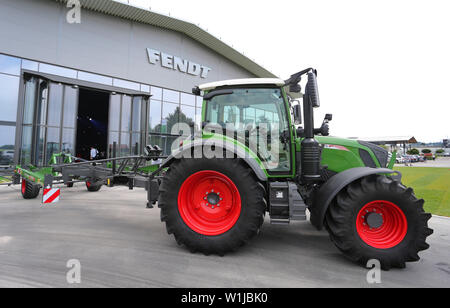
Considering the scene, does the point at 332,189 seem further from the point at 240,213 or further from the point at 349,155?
the point at 240,213

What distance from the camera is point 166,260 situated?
9.40 feet

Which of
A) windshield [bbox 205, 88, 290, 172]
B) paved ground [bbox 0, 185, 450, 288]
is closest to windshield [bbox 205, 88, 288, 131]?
windshield [bbox 205, 88, 290, 172]

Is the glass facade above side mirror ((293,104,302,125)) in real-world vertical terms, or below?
above

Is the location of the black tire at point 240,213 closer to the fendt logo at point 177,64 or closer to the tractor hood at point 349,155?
the tractor hood at point 349,155

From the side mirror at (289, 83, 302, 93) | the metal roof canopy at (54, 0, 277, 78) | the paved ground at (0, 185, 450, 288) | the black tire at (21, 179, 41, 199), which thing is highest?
the metal roof canopy at (54, 0, 277, 78)

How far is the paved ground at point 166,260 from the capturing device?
2406 millimetres

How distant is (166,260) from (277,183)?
1.79 metres

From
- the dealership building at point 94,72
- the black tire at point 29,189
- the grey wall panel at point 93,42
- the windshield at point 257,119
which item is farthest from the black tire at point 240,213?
the grey wall panel at point 93,42

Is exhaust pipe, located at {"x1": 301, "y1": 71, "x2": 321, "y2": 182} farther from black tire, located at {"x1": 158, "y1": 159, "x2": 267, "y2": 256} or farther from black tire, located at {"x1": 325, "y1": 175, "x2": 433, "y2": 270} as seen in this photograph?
black tire, located at {"x1": 158, "y1": 159, "x2": 267, "y2": 256}

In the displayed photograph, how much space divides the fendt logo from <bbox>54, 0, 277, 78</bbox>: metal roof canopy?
1.89 m

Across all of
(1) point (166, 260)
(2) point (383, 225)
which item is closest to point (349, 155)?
(2) point (383, 225)

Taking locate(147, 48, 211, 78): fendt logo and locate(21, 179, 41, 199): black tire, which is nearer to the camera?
locate(21, 179, 41, 199): black tire

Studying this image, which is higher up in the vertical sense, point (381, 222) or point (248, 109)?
point (248, 109)

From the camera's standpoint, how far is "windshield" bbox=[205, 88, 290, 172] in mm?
3410
